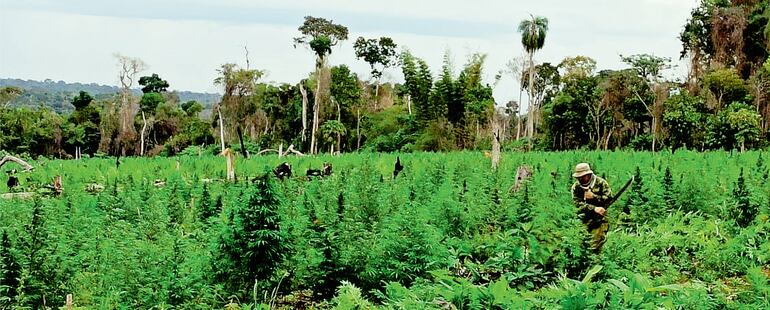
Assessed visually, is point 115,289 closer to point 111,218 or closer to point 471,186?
point 111,218

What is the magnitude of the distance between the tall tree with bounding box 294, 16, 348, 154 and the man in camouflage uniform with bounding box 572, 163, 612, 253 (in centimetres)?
2815

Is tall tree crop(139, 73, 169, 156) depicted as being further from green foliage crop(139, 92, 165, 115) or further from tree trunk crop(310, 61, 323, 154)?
tree trunk crop(310, 61, 323, 154)

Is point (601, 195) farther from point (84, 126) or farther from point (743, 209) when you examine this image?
point (84, 126)

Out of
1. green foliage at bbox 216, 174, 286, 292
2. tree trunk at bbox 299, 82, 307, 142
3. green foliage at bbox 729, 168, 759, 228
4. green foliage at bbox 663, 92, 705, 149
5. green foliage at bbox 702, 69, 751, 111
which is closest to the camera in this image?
green foliage at bbox 216, 174, 286, 292

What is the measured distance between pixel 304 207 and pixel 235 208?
206 cm

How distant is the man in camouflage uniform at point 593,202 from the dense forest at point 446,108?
67.4 ft

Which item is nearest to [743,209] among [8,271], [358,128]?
[8,271]

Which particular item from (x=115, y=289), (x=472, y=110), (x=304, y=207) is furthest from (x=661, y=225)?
(x=472, y=110)

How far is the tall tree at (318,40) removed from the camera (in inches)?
1407

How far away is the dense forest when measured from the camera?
97.1 feet

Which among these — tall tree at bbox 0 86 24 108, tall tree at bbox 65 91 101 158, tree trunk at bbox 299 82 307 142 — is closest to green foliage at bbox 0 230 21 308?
tree trunk at bbox 299 82 307 142

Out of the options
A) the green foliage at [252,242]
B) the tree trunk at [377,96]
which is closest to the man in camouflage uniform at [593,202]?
the green foliage at [252,242]

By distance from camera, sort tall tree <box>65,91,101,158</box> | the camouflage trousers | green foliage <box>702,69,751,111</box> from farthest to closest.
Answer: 1. tall tree <box>65,91,101,158</box>
2. green foliage <box>702,69,751,111</box>
3. the camouflage trousers

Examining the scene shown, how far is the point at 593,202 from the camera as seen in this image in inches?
286
